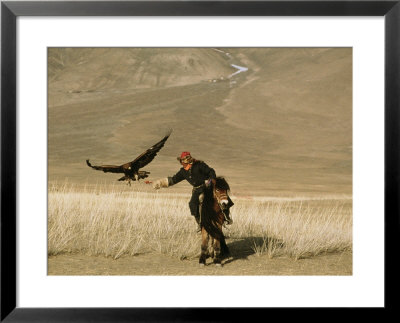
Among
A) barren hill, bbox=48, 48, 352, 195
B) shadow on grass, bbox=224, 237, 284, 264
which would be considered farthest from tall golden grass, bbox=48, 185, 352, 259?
barren hill, bbox=48, 48, 352, 195

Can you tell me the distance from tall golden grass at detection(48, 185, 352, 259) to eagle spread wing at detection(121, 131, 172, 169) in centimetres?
21

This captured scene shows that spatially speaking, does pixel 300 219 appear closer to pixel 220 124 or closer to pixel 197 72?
pixel 220 124

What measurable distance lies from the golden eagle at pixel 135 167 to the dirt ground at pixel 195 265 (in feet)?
1.93

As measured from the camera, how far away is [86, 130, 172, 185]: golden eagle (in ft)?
11.6

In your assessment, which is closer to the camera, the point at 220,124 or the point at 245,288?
the point at 245,288

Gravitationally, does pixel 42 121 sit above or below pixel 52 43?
below

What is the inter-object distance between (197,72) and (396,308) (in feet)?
7.34

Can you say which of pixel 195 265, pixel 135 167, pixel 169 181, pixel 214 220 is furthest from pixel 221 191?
pixel 135 167

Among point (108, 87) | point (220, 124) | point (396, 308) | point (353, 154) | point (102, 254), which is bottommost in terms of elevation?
point (396, 308)

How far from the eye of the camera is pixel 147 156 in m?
3.57

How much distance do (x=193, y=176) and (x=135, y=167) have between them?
442 mm

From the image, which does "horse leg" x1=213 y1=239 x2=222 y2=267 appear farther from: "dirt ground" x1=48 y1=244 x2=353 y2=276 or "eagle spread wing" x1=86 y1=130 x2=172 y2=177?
"eagle spread wing" x1=86 y1=130 x2=172 y2=177

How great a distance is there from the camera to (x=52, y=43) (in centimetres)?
346

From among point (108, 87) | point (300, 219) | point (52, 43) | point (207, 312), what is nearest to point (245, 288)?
point (207, 312)
